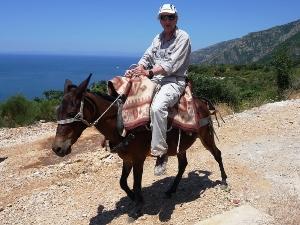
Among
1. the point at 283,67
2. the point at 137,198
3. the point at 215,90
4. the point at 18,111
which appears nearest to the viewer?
the point at 137,198

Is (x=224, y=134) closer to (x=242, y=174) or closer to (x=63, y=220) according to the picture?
(x=242, y=174)

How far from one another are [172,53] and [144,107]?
2.69 feet

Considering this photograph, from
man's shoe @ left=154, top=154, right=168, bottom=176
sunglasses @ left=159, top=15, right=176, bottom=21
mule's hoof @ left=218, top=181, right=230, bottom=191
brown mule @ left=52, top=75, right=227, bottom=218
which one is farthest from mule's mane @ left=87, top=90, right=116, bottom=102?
mule's hoof @ left=218, top=181, right=230, bottom=191

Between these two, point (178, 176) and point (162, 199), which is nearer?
point (162, 199)

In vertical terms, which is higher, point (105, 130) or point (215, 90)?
point (105, 130)

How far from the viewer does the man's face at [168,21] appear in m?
5.82

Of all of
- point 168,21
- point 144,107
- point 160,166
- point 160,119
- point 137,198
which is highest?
point 168,21

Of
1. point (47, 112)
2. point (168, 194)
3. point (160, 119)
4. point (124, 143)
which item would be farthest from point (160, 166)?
point (47, 112)

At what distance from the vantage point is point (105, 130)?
584 cm

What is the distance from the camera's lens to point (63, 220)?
6914 mm

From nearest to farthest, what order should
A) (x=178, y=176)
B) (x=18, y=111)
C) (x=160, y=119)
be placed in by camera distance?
(x=160, y=119), (x=178, y=176), (x=18, y=111)

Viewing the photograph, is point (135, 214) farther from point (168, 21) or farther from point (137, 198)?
point (168, 21)

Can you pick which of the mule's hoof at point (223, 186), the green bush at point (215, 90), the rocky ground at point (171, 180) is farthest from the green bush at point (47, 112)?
the mule's hoof at point (223, 186)

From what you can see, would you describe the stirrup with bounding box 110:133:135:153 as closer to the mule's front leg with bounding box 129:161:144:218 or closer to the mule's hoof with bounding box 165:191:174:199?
the mule's front leg with bounding box 129:161:144:218
